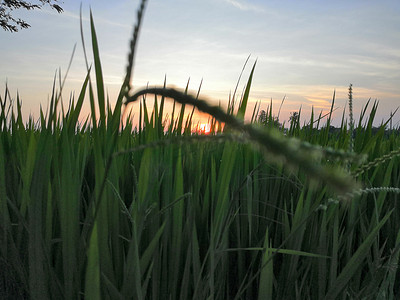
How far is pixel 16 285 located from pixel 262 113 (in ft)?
5.41

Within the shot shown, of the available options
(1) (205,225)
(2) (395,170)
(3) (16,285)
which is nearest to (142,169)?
(1) (205,225)

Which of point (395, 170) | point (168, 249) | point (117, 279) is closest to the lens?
point (117, 279)

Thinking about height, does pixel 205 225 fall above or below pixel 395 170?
below

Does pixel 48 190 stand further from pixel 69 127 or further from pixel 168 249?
pixel 168 249

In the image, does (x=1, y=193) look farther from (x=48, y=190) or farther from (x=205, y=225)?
(x=205, y=225)

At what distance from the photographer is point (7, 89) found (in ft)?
4.48

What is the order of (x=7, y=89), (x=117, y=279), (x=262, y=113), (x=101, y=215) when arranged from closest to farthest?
1. (x=101, y=215)
2. (x=117, y=279)
3. (x=7, y=89)
4. (x=262, y=113)

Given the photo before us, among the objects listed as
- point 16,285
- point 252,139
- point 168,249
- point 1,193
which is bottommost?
point 16,285

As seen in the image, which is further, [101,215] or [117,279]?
[117,279]

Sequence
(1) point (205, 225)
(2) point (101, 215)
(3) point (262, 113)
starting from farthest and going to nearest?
(3) point (262, 113) < (1) point (205, 225) < (2) point (101, 215)

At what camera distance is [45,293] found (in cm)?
87

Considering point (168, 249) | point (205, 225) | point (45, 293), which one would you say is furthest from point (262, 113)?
point (45, 293)

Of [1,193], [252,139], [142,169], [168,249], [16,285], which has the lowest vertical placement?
[16,285]

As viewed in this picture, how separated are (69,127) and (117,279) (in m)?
0.45
